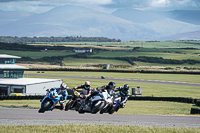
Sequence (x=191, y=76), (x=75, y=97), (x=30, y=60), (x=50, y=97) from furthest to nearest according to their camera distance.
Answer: (x=30, y=60) → (x=191, y=76) → (x=75, y=97) → (x=50, y=97)

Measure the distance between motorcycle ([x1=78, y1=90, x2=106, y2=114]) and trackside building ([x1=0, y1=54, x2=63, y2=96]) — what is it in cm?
4509

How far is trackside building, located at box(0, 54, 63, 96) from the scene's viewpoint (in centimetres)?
6550

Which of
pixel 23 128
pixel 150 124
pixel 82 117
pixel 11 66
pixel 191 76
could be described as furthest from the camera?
pixel 191 76

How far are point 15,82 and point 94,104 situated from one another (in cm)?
5102

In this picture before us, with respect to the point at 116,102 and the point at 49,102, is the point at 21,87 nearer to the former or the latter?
the point at 116,102

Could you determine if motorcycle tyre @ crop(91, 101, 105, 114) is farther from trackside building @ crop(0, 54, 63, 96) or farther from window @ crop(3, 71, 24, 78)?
window @ crop(3, 71, 24, 78)

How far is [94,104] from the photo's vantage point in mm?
18438

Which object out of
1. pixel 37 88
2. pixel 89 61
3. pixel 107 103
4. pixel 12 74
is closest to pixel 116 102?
pixel 107 103

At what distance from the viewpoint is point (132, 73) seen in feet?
413

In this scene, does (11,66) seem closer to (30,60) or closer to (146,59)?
(30,60)

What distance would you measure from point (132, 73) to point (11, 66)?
200 ft

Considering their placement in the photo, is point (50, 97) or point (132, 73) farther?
point (132, 73)

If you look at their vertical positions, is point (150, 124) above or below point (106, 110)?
below

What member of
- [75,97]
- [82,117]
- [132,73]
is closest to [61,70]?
[132,73]
